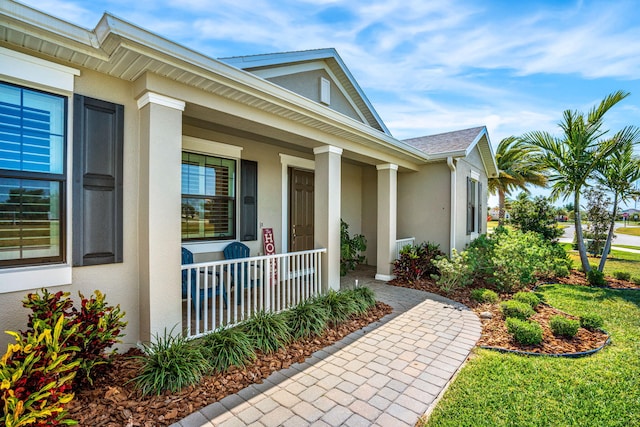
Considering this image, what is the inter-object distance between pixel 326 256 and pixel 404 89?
6.04 meters

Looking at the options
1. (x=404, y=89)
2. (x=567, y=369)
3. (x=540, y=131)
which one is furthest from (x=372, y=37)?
(x=567, y=369)

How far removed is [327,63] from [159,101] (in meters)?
3.96

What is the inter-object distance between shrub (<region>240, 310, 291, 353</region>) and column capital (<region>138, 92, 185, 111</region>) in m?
2.68

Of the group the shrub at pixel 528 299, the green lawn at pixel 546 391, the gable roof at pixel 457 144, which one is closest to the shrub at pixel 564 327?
the green lawn at pixel 546 391

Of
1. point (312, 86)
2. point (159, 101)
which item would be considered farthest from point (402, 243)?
point (159, 101)

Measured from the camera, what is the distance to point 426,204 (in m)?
8.02

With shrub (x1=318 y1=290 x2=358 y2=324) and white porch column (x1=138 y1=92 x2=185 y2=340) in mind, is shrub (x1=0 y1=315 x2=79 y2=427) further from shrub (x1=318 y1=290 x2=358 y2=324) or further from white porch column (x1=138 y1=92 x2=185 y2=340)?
shrub (x1=318 y1=290 x2=358 y2=324)

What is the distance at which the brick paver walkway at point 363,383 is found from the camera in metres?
2.38

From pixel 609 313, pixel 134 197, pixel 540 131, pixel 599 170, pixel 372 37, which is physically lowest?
pixel 609 313

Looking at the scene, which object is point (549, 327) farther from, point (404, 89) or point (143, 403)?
point (404, 89)

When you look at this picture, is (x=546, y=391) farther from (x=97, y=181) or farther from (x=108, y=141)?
(x=108, y=141)

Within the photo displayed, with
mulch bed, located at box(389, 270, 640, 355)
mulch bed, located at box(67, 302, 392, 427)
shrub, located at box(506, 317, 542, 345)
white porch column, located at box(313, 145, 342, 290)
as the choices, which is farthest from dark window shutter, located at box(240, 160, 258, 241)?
shrub, located at box(506, 317, 542, 345)

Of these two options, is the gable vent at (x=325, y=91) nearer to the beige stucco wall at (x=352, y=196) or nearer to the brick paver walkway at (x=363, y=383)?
the beige stucco wall at (x=352, y=196)

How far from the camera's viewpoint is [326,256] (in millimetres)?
5340
